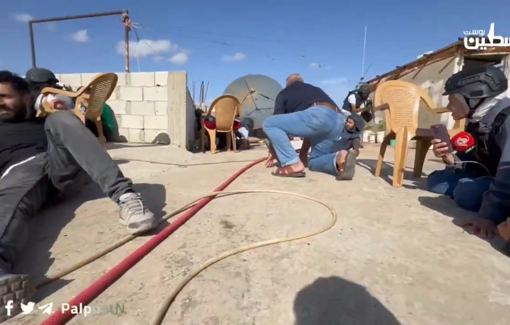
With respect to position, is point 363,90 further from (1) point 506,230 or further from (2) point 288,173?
(1) point 506,230

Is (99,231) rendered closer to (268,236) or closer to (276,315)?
(268,236)

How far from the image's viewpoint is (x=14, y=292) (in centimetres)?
88

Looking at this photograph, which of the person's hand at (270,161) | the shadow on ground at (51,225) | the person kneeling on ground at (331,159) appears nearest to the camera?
the shadow on ground at (51,225)

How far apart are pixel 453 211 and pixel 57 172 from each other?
2.18m

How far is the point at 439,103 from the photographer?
24.1ft

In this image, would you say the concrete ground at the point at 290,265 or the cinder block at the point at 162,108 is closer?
the concrete ground at the point at 290,265

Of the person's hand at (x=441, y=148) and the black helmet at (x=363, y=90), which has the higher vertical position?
the black helmet at (x=363, y=90)

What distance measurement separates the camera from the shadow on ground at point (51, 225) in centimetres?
109

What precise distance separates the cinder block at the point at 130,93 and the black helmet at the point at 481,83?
415cm

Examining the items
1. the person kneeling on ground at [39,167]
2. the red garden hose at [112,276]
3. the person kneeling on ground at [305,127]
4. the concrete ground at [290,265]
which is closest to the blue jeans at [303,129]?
the person kneeling on ground at [305,127]

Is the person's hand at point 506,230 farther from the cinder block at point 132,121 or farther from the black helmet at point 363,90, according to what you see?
the black helmet at point 363,90

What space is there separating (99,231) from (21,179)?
39cm

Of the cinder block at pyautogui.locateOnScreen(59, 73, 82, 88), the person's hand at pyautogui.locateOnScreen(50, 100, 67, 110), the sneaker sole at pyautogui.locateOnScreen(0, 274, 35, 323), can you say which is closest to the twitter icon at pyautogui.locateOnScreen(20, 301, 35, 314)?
the sneaker sole at pyautogui.locateOnScreen(0, 274, 35, 323)

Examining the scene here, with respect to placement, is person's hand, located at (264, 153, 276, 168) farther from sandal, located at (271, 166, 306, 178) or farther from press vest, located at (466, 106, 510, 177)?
press vest, located at (466, 106, 510, 177)
